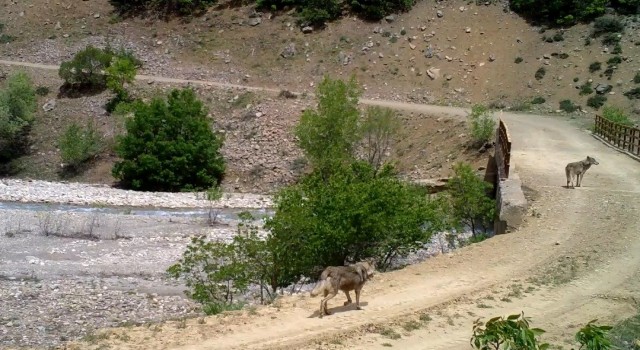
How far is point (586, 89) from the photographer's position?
54.6m

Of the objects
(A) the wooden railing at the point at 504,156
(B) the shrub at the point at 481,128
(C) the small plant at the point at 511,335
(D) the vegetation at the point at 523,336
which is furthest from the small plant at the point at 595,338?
(B) the shrub at the point at 481,128

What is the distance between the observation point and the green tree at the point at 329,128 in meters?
41.6

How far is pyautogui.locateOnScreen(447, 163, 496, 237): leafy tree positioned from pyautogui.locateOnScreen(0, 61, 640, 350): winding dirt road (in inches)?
141

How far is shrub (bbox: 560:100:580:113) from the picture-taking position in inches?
2076

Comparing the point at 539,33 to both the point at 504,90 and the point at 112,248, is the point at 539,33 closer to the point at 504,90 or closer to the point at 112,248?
the point at 504,90

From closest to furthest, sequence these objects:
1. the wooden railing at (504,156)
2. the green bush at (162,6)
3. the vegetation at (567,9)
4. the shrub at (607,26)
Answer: the wooden railing at (504,156)
the shrub at (607,26)
the vegetation at (567,9)
the green bush at (162,6)

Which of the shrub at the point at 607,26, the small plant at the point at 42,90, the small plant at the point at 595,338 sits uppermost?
the shrub at the point at 607,26

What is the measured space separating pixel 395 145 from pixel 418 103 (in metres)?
8.47

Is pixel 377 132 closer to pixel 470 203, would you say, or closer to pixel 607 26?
pixel 470 203

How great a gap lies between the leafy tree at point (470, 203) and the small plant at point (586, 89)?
30285mm

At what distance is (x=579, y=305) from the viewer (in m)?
14.4

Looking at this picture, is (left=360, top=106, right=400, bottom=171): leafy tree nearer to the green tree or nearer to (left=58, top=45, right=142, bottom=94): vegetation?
the green tree

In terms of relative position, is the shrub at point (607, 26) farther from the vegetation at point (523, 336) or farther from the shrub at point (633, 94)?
the vegetation at point (523, 336)

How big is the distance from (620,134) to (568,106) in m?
17.4
